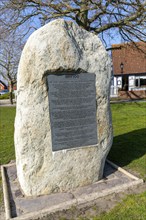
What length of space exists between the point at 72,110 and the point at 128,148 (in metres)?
2.79

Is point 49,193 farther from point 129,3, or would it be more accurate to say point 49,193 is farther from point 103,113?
point 129,3

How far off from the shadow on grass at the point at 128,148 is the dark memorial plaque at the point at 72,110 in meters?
1.54

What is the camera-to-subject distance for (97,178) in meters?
4.07

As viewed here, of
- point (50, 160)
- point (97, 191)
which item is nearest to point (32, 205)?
point (50, 160)

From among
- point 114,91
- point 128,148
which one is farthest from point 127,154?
point 114,91

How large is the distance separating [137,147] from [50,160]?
3.15 m

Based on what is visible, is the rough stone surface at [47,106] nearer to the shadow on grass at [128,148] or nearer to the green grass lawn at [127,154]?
the green grass lawn at [127,154]

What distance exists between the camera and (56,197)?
11.8 feet

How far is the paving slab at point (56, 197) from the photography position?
10.5 feet

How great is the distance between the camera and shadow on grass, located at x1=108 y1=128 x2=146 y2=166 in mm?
5203

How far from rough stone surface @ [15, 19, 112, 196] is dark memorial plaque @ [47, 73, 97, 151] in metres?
0.09

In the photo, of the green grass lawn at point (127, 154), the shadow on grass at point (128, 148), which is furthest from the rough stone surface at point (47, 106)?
the shadow on grass at point (128, 148)

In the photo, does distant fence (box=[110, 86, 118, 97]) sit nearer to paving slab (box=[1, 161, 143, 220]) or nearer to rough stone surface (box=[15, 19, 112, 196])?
paving slab (box=[1, 161, 143, 220])

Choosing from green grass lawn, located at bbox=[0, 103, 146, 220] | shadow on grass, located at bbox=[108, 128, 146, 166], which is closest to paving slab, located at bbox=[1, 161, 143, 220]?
green grass lawn, located at bbox=[0, 103, 146, 220]
